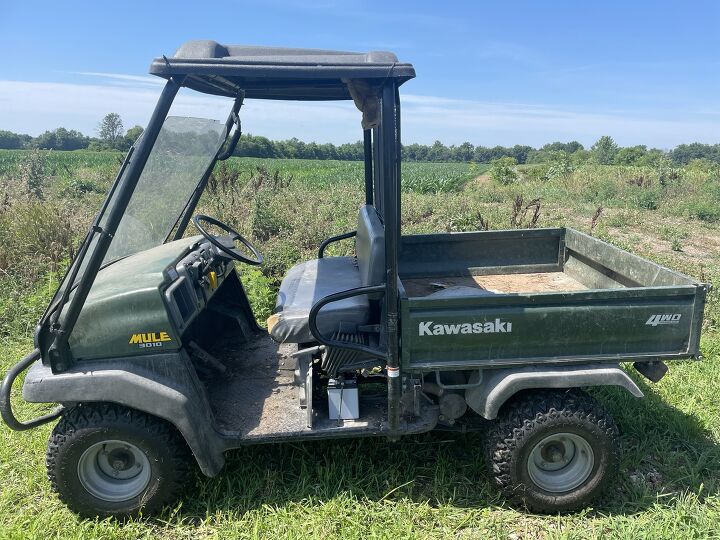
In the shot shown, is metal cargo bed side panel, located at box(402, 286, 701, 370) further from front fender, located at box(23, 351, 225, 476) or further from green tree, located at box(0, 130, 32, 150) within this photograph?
green tree, located at box(0, 130, 32, 150)

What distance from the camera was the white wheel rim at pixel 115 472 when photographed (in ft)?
8.38

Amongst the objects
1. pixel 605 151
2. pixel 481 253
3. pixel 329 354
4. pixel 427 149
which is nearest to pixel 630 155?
pixel 605 151

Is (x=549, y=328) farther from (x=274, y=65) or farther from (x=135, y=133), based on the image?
(x=135, y=133)

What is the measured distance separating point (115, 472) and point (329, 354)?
4.04 feet

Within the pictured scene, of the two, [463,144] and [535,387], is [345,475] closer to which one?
[535,387]

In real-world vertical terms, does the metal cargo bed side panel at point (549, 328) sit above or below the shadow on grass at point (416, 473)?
above

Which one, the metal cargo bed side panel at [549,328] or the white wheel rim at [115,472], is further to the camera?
the white wheel rim at [115,472]

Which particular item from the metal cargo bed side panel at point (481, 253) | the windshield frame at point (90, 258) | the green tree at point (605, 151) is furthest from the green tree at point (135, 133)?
the green tree at point (605, 151)

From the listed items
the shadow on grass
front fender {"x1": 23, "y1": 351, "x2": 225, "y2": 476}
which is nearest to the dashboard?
front fender {"x1": 23, "y1": 351, "x2": 225, "y2": 476}

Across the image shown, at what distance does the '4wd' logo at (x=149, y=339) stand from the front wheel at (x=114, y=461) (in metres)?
0.33

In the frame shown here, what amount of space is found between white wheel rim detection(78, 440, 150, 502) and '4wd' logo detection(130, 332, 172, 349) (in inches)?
20.2

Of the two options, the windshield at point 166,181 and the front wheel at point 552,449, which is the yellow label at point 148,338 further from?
the front wheel at point 552,449

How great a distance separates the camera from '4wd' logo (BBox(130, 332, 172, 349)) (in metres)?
2.44

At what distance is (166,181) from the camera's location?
2973 mm
